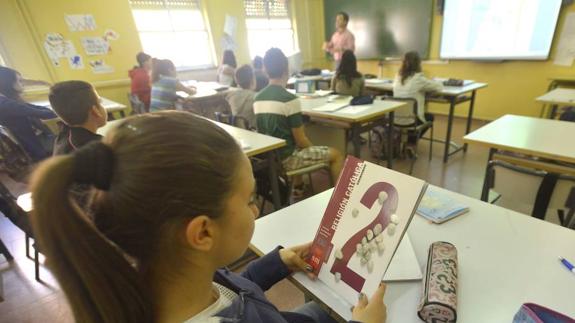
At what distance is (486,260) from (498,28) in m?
4.66

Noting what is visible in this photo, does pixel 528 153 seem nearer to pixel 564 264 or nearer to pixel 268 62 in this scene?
pixel 564 264

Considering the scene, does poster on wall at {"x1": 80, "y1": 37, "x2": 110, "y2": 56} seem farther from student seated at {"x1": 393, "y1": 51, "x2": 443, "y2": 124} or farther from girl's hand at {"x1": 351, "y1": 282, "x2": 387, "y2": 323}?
girl's hand at {"x1": 351, "y1": 282, "x2": 387, "y2": 323}

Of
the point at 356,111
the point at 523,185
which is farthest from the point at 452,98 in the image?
the point at 523,185

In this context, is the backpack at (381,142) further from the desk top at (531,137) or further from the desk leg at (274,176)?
the desk leg at (274,176)

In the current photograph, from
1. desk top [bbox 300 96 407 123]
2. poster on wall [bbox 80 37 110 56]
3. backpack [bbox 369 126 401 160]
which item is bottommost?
backpack [bbox 369 126 401 160]

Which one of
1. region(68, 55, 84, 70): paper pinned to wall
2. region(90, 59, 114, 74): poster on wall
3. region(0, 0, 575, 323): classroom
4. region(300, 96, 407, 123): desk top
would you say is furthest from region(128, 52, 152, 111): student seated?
region(300, 96, 407, 123): desk top

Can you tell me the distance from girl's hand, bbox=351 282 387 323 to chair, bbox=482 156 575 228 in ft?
3.21

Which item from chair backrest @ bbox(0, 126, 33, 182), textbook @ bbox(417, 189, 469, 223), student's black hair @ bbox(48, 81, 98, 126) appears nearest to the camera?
textbook @ bbox(417, 189, 469, 223)

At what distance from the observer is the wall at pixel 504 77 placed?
155 inches

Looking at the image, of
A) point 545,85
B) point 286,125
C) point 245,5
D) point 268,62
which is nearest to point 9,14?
point 245,5

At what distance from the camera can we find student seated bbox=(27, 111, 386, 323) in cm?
42

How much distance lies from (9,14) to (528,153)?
606 cm

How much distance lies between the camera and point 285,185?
7.65ft

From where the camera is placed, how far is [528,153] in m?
1.60
